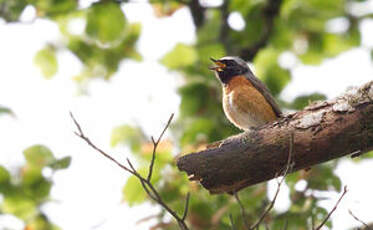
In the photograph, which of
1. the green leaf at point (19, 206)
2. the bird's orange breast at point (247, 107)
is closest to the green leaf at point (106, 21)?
the bird's orange breast at point (247, 107)

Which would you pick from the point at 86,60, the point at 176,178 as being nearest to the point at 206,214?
the point at 176,178

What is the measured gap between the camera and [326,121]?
488 cm

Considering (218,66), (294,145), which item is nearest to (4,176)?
(218,66)

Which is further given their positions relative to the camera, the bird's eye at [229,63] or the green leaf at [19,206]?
the bird's eye at [229,63]

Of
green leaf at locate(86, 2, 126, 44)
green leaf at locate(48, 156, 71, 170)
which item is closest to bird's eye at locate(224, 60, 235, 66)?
green leaf at locate(86, 2, 126, 44)

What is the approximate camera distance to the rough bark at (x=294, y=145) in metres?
4.80

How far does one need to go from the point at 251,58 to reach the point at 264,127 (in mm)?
5044

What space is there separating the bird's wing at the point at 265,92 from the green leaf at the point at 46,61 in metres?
3.82

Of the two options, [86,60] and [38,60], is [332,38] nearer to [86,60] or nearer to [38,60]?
[86,60]

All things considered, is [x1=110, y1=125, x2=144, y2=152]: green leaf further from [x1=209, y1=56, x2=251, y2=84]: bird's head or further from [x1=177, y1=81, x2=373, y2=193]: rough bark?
[x1=177, y1=81, x2=373, y2=193]: rough bark

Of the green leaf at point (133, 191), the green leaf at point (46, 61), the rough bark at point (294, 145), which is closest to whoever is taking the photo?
the rough bark at point (294, 145)

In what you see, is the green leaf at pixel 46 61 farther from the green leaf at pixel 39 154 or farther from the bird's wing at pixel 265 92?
the bird's wing at pixel 265 92

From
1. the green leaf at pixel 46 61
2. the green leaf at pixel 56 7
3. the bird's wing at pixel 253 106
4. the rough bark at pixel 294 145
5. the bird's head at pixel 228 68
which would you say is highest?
the green leaf at pixel 46 61

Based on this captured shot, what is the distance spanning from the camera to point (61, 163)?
6902 millimetres
